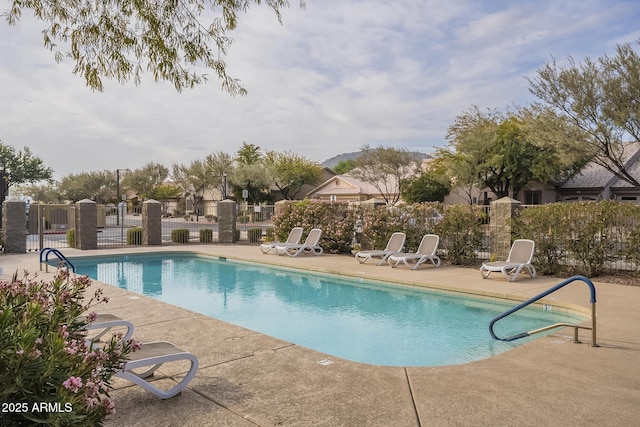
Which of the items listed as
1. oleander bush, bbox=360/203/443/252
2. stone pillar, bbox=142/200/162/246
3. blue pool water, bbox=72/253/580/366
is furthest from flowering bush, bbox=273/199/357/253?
stone pillar, bbox=142/200/162/246

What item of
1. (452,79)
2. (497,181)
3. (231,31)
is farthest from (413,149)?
(231,31)

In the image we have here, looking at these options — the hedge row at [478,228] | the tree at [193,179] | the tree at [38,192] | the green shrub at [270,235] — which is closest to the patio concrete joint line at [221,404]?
the hedge row at [478,228]

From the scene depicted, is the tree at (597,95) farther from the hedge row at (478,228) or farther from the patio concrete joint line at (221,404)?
the patio concrete joint line at (221,404)

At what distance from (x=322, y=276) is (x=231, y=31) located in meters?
8.06

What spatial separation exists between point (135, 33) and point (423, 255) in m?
9.24

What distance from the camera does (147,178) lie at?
65.1m

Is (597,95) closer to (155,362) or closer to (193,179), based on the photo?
(155,362)

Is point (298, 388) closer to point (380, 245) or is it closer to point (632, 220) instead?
point (632, 220)

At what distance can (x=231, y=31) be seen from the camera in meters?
6.42

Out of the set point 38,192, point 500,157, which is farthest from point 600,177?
point 38,192

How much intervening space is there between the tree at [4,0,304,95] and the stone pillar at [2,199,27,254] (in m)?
13.5

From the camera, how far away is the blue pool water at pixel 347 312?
23.7ft

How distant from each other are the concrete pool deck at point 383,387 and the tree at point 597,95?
1797cm

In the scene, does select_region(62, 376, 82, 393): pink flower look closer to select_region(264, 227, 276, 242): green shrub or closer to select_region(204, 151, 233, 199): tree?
select_region(264, 227, 276, 242): green shrub
